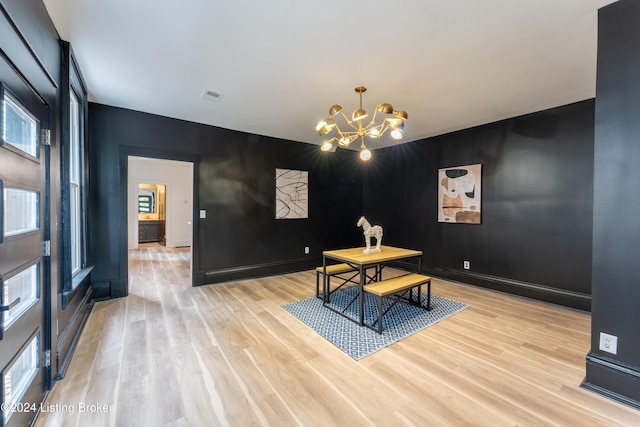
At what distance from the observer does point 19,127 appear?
1.42m

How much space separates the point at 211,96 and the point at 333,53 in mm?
1659

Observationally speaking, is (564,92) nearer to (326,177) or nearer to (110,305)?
(326,177)

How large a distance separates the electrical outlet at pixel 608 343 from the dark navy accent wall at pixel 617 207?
0.05ft

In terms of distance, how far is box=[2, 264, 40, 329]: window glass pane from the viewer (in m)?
1.25

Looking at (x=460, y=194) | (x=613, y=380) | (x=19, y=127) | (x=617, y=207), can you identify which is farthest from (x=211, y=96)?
(x=613, y=380)

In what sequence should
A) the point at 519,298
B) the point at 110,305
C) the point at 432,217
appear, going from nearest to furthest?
1. the point at 110,305
2. the point at 519,298
3. the point at 432,217

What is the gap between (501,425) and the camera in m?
1.50

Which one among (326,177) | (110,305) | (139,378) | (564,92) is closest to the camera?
(139,378)

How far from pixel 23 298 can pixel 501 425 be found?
9.09 ft

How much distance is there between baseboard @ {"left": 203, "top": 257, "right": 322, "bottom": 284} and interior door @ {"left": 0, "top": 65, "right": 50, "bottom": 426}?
249 centimetres

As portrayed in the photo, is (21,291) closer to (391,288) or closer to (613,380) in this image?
(391,288)

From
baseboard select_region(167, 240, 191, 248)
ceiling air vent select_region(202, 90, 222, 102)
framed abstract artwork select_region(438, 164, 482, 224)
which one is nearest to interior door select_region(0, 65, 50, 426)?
ceiling air vent select_region(202, 90, 222, 102)

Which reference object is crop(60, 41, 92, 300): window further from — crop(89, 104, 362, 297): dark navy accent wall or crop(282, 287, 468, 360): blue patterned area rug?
crop(282, 287, 468, 360): blue patterned area rug

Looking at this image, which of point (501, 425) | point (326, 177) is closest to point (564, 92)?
point (501, 425)
